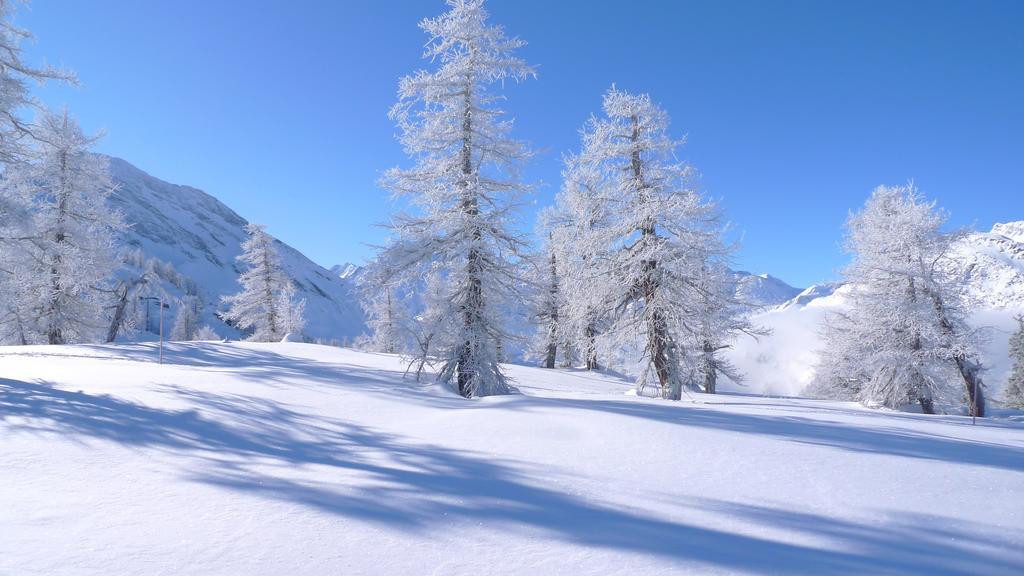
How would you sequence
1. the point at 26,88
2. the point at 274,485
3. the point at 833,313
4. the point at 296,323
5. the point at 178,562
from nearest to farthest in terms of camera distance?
the point at 178,562, the point at 274,485, the point at 26,88, the point at 833,313, the point at 296,323

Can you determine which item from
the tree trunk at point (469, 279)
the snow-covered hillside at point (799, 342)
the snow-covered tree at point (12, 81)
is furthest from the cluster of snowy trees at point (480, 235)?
the snow-covered hillside at point (799, 342)

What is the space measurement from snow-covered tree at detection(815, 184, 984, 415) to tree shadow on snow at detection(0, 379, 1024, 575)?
63.0 ft

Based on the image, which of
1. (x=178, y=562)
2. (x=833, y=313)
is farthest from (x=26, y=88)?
(x=833, y=313)

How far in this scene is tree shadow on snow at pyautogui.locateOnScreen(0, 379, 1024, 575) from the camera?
291 cm

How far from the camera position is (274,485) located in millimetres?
3916

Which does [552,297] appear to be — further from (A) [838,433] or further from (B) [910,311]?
(B) [910,311]

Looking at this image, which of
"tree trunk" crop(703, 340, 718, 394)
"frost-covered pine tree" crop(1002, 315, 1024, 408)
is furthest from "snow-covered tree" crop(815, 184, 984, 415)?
"frost-covered pine tree" crop(1002, 315, 1024, 408)

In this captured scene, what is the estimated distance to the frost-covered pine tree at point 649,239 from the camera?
42.6ft

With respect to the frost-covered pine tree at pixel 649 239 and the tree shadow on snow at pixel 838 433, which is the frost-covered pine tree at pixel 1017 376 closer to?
the frost-covered pine tree at pixel 649 239

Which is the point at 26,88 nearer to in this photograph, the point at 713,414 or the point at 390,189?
the point at 390,189

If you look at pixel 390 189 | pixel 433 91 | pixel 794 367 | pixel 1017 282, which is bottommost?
pixel 794 367

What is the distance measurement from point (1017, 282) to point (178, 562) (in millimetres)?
244078

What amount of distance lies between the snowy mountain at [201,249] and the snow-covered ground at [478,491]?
92.0 m

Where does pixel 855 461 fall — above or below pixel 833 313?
below
